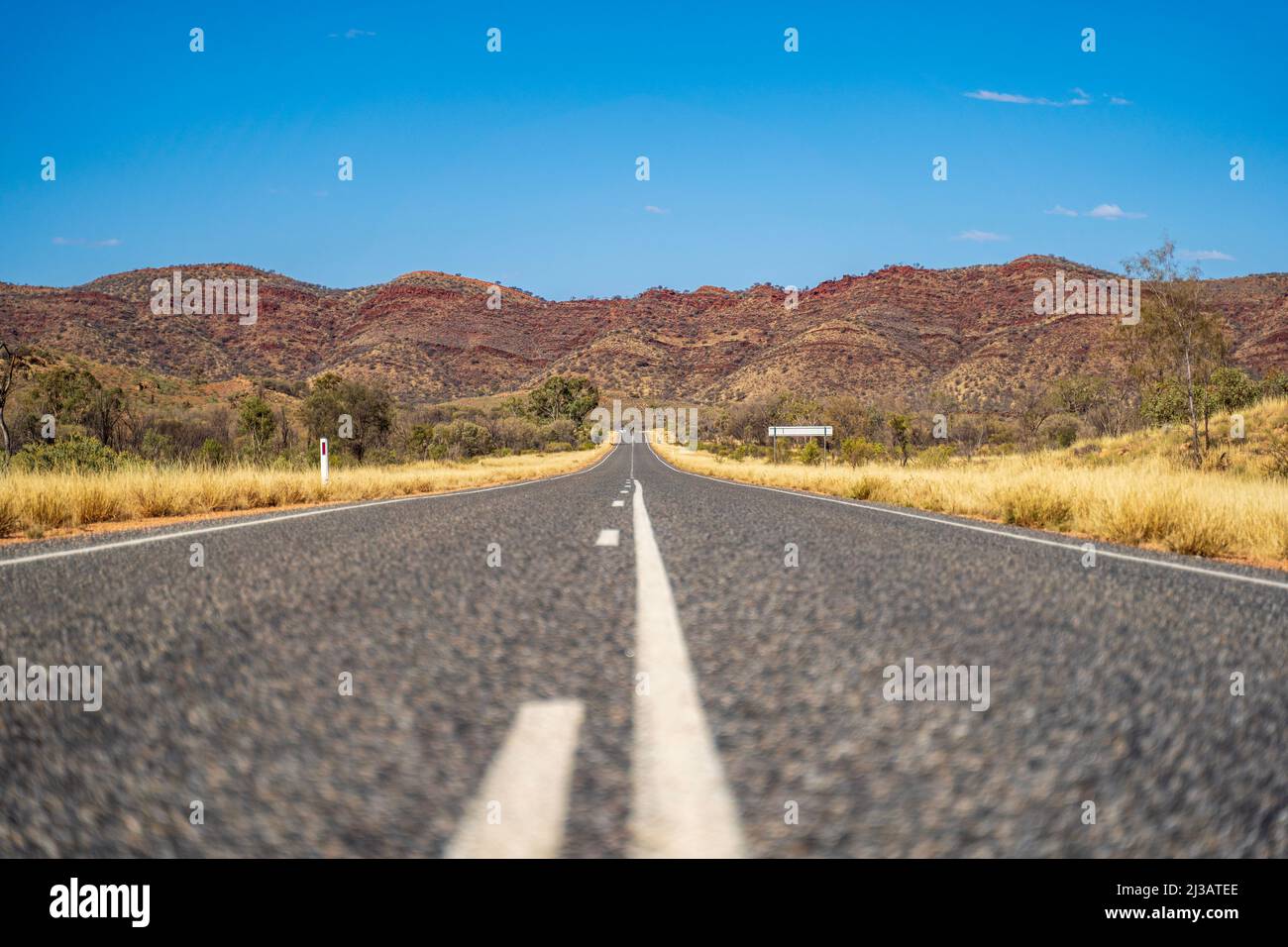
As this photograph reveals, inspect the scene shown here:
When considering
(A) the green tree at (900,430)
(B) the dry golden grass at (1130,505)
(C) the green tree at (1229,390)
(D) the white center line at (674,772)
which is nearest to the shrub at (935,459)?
(A) the green tree at (900,430)

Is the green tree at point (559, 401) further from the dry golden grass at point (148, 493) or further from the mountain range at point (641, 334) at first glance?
the dry golden grass at point (148, 493)

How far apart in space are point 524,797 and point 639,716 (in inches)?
26.9

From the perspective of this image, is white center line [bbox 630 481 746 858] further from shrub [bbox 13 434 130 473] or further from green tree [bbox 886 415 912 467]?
green tree [bbox 886 415 912 467]

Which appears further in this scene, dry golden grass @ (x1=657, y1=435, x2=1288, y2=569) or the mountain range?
the mountain range

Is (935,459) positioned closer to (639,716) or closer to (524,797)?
(639,716)

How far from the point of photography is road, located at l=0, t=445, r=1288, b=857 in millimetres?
1803

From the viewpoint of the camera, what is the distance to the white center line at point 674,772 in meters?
1.73

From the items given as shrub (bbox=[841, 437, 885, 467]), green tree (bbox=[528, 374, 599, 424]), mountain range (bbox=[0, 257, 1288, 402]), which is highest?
mountain range (bbox=[0, 257, 1288, 402])

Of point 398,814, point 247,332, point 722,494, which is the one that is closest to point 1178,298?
point 722,494

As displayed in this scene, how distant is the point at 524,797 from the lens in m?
1.93

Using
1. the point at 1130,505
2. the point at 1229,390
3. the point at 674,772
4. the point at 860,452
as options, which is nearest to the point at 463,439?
the point at 860,452

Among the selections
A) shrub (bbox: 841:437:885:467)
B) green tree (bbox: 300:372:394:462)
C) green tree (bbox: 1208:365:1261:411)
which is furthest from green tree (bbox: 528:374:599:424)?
green tree (bbox: 1208:365:1261:411)
